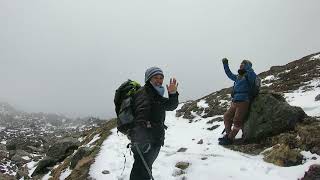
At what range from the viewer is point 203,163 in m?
11.9

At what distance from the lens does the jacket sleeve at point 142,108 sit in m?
8.13

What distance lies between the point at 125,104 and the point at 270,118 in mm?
6677

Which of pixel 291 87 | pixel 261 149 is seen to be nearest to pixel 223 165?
pixel 261 149

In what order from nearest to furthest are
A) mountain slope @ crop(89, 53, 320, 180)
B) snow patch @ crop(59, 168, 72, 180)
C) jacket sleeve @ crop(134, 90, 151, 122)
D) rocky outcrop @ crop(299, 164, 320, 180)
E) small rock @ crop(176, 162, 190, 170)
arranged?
1. jacket sleeve @ crop(134, 90, 151, 122)
2. rocky outcrop @ crop(299, 164, 320, 180)
3. mountain slope @ crop(89, 53, 320, 180)
4. small rock @ crop(176, 162, 190, 170)
5. snow patch @ crop(59, 168, 72, 180)

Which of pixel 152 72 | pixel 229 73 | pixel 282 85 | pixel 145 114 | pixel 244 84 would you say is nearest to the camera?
pixel 145 114

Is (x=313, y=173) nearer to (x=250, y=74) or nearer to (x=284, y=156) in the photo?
(x=284, y=156)

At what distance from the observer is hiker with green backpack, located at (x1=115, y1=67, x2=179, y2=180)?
823 centimetres

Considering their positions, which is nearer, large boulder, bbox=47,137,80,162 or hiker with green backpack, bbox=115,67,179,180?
hiker with green backpack, bbox=115,67,179,180

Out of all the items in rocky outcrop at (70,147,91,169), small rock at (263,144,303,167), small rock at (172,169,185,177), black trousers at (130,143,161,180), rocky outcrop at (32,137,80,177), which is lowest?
rocky outcrop at (32,137,80,177)

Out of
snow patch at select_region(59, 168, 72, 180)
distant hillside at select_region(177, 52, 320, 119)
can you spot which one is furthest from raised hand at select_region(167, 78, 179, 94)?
distant hillside at select_region(177, 52, 320, 119)

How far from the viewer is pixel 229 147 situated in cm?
1352

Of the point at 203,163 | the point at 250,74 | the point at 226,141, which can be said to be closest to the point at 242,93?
the point at 250,74

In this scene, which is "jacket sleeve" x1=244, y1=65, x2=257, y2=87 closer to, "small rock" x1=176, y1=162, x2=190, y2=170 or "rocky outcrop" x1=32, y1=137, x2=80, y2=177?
"small rock" x1=176, y1=162, x2=190, y2=170

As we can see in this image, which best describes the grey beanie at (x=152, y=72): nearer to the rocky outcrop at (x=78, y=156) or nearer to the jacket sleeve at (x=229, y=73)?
the jacket sleeve at (x=229, y=73)
